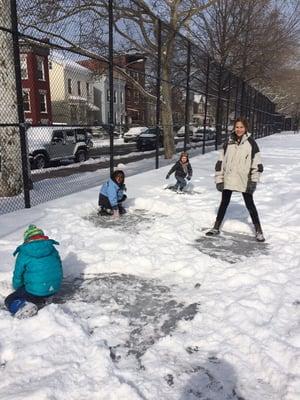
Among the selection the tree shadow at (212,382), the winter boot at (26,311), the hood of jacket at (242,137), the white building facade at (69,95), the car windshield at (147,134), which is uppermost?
the white building facade at (69,95)

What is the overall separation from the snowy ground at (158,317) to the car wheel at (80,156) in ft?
38.3

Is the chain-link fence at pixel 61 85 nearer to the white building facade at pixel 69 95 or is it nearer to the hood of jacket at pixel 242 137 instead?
the white building facade at pixel 69 95

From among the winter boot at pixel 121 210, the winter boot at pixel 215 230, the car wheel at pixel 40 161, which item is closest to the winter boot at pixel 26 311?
the winter boot at pixel 215 230

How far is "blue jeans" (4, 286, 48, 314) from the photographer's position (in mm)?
3138

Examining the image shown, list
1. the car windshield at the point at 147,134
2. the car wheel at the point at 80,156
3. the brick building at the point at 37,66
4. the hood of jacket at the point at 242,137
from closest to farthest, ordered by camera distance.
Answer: the hood of jacket at the point at 242,137 < the brick building at the point at 37,66 < the car wheel at the point at 80,156 < the car windshield at the point at 147,134

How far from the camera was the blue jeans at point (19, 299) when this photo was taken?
10.3 ft

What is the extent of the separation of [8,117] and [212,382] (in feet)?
21.6

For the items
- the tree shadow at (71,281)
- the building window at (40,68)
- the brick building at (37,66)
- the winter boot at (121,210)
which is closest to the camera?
the tree shadow at (71,281)

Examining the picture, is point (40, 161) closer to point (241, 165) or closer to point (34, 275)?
point (241, 165)

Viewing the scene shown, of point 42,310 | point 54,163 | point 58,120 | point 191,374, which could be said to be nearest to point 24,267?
point 42,310

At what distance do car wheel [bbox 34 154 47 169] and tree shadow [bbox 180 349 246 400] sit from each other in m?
13.2

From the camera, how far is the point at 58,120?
30.6 ft

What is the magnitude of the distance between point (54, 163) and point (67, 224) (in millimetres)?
11394

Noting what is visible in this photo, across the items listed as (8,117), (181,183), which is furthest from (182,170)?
(8,117)
